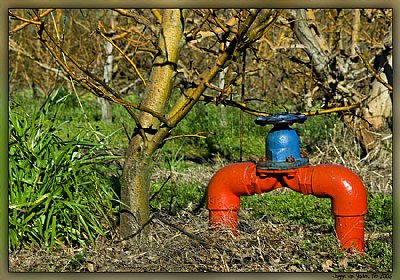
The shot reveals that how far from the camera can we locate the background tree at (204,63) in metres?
4.14

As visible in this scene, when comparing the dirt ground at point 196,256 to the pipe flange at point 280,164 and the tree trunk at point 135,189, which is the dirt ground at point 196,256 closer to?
the tree trunk at point 135,189

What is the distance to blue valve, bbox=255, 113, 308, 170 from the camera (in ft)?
13.6

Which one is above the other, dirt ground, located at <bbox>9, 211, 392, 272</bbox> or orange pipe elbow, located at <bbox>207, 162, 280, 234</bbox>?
orange pipe elbow, located at <bbox>207, 162, 280, 234</bbox>

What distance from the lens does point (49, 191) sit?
164 inches

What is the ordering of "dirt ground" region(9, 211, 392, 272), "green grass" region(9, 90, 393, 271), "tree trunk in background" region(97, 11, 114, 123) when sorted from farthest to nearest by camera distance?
1. "tree trunk in background" region(97, 11, 114, 123)
2. "green grass" region(9, 90, 393, 271)
3. "dirt ground" region(9, 211, 392, 272)

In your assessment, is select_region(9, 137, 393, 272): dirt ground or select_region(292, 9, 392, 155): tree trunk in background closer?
select_region(9, 137, 393, 272): dirt ground

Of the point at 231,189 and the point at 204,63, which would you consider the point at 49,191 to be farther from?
the point at 204,63

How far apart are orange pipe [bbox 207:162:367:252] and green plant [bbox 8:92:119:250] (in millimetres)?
710

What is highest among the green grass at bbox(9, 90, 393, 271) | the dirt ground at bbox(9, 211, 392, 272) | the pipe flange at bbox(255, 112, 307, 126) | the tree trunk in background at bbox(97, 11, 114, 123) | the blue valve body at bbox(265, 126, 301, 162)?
the tree trunk in background at bbox(97, 11, 114, 123)

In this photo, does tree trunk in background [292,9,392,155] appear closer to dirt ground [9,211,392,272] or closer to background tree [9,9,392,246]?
background tree [9,9,392,246]

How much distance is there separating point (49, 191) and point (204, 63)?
6.47 m

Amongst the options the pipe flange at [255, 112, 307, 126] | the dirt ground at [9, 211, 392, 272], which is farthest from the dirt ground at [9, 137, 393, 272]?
the pipe flange at [255, 112, 307, 126]

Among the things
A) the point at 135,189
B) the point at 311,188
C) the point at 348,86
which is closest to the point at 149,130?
the point at 135,189

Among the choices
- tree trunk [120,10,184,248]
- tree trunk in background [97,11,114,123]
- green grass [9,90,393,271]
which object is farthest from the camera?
tree trunk in background [97,11,114,123]
